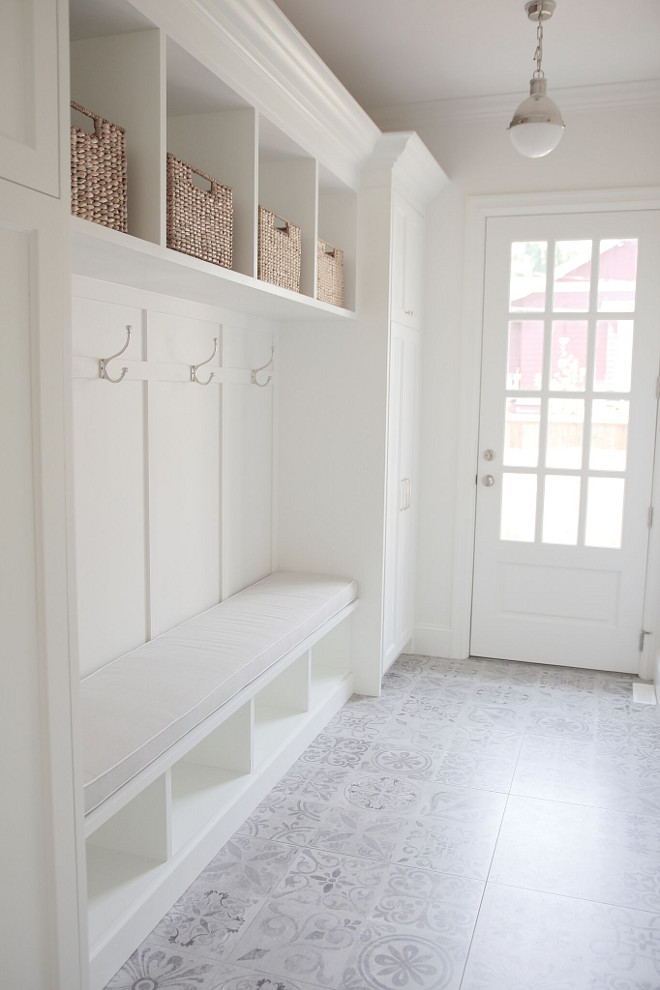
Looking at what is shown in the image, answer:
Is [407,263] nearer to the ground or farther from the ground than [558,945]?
farther from the ground

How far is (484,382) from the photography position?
392 centimetres

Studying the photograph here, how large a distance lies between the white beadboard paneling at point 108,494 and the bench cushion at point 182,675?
0.34 feet

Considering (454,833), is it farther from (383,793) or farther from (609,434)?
(609,434)

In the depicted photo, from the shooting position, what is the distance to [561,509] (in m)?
3.88

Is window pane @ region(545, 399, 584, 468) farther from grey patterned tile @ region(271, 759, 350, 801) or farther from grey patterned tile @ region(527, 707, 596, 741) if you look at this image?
grey patterned tile @ region(271, 759, 350, 801)

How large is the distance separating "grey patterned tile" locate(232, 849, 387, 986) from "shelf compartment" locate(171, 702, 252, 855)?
0.91 ft

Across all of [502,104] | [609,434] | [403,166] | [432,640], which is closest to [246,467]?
[403,166]

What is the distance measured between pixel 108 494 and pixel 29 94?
1.16 metres

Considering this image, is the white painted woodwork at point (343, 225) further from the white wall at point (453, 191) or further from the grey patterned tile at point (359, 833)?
the grey patterned tile at point (359, 833)

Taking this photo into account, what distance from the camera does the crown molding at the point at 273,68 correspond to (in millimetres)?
1930

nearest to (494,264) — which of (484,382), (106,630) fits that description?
(484,382)

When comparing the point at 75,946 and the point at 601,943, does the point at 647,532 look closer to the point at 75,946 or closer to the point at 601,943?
the point at 601,943

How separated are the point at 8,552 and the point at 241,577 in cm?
188

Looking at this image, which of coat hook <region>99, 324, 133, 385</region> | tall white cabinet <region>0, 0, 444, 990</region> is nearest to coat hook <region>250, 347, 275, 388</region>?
tall white cabinet <region>0, 0, 444, 990</region>
